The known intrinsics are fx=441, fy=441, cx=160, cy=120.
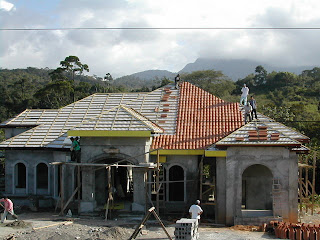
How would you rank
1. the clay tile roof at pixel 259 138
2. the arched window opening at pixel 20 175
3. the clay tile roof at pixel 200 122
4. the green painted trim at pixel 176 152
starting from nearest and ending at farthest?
1. the clay tile roof at pixel 259 138
2. the green painted trim at pixel 176 152
3. the clay tile roof at pixel 200 122
4. the arched window opening at pixel 20 175

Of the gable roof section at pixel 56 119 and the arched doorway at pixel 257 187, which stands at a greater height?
the gable roof section at pixel 56 119

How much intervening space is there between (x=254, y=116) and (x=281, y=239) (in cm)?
850

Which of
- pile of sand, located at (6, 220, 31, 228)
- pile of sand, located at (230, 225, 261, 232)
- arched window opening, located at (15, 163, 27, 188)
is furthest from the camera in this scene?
arched window opening, located at (15, 163, 27, 188)

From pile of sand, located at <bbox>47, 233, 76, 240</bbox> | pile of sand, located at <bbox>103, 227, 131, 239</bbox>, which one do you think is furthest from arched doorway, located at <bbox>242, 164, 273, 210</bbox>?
pile of sand, located at <bbox>47, 233, 76, 240</bbox>

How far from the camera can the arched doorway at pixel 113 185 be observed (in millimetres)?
24261

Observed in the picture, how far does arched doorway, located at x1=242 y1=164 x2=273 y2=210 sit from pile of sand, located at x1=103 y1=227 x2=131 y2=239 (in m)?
8.75

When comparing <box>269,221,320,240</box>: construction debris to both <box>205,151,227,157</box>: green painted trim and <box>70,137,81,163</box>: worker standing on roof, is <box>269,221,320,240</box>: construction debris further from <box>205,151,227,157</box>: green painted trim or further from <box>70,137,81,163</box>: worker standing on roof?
<box>70,137,81,163</box>: worker standing on roof

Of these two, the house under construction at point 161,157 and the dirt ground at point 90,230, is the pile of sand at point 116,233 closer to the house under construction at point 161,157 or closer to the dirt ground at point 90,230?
the dirt ground at point 90,230

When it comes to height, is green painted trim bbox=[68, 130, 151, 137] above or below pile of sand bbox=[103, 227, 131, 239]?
above

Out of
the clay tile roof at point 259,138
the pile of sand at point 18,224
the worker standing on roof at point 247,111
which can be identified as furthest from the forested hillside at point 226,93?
the pile of sand at point 18,224

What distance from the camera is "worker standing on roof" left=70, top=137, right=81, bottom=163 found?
23.1 meters

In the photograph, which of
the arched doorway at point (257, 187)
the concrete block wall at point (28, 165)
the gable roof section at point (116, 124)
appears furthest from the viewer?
the concrete block wall at point (28, 165)

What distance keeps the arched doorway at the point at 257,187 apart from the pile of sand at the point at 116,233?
8.75 m

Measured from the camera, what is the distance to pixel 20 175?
26.5 m
